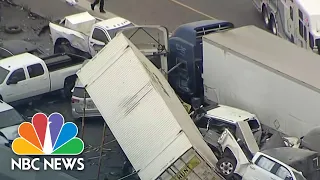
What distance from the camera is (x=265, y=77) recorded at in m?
16.9

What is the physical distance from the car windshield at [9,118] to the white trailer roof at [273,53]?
503 centimetres

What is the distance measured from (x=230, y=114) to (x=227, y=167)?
6.76 ft

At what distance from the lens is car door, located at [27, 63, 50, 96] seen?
64.5ft

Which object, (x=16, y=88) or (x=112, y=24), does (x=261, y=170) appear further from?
(x=112, y=24)

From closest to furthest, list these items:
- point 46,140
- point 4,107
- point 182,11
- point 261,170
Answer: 1. point 261,170
2. point 46,140
3. point 4,107
4. point 182,11

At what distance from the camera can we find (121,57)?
1642cm

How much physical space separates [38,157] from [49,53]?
752 centimetres

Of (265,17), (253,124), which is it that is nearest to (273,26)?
(265,17)

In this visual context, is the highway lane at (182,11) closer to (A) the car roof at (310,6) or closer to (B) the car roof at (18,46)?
(B) the car roof at (18,46)

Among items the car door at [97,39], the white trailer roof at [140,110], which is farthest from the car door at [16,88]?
the white trailer roof at [140,110]

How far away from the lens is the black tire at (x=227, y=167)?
1514 centimetres

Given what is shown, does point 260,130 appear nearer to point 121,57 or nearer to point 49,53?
point 121,57

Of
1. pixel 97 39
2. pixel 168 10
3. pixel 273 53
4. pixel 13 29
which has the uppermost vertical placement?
pixel 273 53

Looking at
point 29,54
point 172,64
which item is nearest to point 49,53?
point 29,54
